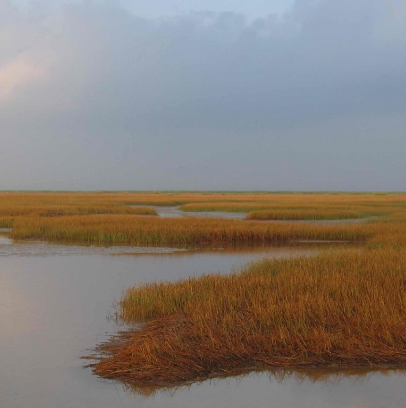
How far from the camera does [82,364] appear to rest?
6039 millimetres

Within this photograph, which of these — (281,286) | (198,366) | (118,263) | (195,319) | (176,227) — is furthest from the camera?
(176,227)

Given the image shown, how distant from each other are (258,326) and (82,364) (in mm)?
2373

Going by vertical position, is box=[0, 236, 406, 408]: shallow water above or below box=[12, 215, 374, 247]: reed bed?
below

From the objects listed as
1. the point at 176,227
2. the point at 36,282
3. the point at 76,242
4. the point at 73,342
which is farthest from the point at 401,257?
the point at 76,242

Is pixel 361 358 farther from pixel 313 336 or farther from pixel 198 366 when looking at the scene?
pixel 198 366

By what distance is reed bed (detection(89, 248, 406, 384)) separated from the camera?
5559 millimetres

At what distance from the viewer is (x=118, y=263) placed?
45.5ft

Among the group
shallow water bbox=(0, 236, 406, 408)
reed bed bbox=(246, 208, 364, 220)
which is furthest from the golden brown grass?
reed bed bbox=(246, 208, 364, 220)

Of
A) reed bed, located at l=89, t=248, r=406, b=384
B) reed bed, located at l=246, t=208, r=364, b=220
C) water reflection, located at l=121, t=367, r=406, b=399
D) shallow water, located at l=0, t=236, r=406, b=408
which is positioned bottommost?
shallow water, located at l=0, t=236, r=406, b=408

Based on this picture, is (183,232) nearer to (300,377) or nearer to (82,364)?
(82,364)

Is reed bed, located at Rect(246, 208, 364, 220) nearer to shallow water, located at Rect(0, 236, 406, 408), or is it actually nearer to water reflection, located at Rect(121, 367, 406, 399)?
shallow water, located at Rect(0, 236, 406, 408)

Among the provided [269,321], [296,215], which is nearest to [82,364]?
[269,321]

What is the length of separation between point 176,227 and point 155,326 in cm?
1267

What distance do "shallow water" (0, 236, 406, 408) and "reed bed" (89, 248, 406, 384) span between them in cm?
25
